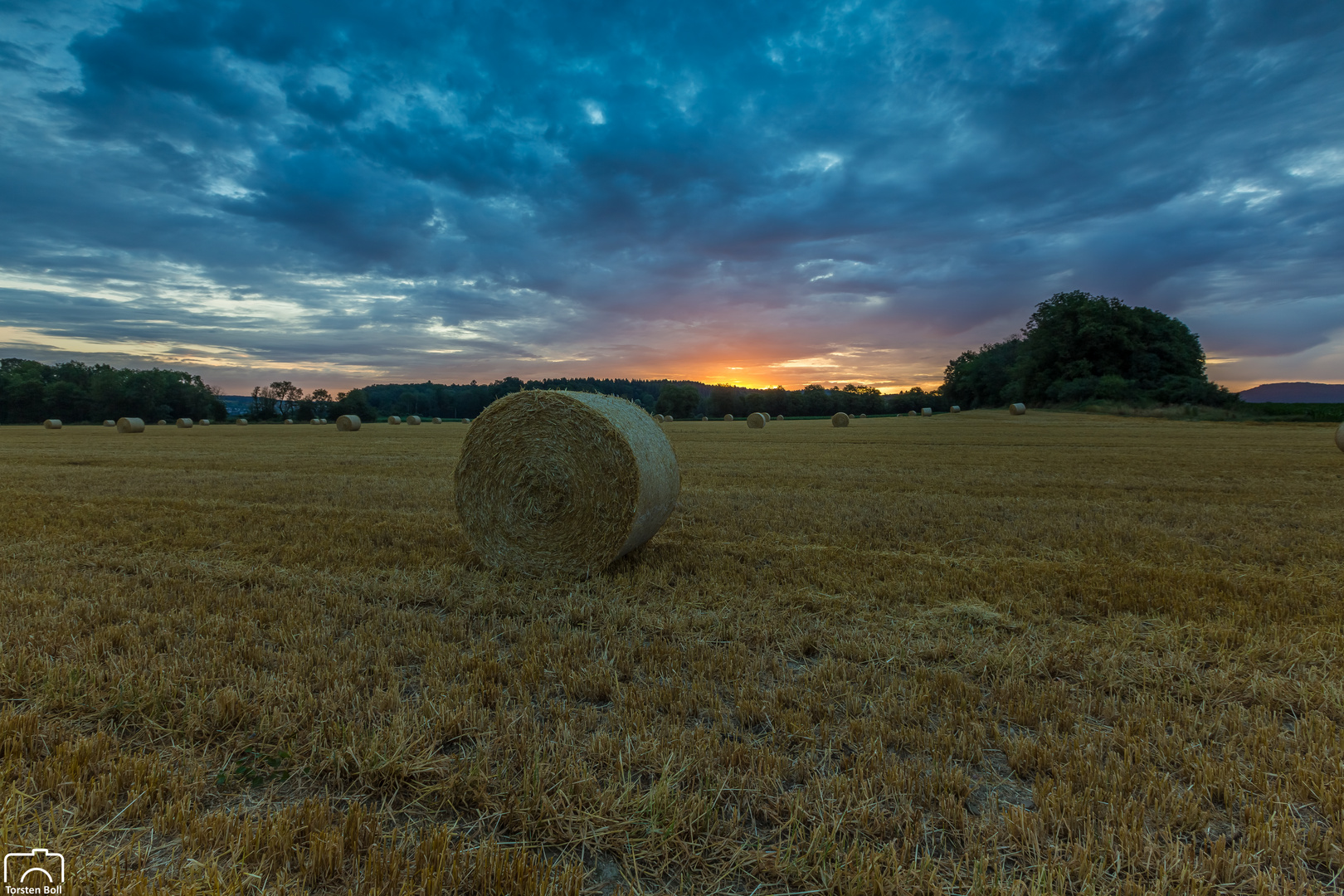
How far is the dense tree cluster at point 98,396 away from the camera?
235ft

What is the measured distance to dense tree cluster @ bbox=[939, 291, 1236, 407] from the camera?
5684cm

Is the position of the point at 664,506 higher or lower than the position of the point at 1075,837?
higher

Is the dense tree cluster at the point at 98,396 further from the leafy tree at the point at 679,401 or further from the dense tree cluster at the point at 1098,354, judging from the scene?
the dense tree cluster at the point at 1098,354

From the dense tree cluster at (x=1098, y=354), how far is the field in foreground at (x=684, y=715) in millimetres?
57758

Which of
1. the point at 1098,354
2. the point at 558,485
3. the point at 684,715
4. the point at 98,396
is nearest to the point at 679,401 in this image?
the point at 1098,354

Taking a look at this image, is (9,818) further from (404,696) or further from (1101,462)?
(1101,462)

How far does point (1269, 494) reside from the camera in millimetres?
9930

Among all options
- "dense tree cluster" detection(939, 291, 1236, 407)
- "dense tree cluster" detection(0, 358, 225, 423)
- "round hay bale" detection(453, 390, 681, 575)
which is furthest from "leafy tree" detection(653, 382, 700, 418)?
"round hay bale" detection(453, 390, 681, 575)

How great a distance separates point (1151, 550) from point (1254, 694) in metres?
3.70

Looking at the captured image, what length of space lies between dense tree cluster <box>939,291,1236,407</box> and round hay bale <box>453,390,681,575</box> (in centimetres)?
5812

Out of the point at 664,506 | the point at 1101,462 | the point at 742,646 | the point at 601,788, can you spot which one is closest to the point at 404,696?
the point at 601,788

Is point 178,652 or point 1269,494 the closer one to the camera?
point 178,652

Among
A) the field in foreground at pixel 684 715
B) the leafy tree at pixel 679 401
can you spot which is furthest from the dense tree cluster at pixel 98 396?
the field in foreground at pixel 684 715

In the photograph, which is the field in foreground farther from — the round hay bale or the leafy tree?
the leafy tree
